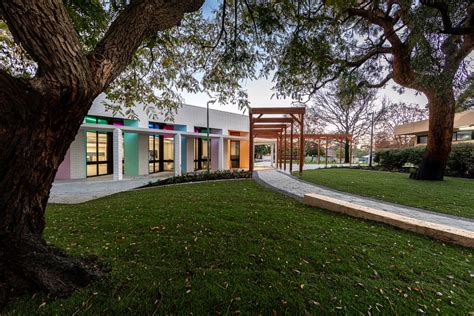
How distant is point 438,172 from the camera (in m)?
9.13

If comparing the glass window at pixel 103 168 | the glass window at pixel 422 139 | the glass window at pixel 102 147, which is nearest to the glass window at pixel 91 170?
the glass window at pixel 103 168

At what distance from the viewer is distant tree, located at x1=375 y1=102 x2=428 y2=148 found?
84.3ft

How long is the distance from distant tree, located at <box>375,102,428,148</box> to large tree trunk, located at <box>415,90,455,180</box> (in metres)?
19.8

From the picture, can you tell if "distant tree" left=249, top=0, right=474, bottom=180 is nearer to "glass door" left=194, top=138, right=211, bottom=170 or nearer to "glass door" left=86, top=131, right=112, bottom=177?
"glass door" left=86, top=131, right=112, bottom=177

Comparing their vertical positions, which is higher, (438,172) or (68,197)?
(438,172)

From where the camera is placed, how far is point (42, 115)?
1.45m

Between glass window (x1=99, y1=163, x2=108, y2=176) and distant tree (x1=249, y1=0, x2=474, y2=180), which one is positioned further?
glass window (x1=99, y1=163, x2=108, y2=176)

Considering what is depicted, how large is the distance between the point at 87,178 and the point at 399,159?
65.6ft

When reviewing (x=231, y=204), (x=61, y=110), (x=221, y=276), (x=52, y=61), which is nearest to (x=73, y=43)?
(x=52, y=61)

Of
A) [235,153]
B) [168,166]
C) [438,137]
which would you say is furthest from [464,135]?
[168,166]

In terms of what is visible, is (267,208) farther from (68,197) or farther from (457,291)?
(68,197)

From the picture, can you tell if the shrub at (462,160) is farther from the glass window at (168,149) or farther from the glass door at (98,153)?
the glass door at (98,153)

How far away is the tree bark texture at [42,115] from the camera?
1.37 meters

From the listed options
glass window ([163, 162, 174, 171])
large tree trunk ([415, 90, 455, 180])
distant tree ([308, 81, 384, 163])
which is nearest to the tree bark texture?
large tree trunk ([415, 90, 455, 180])
